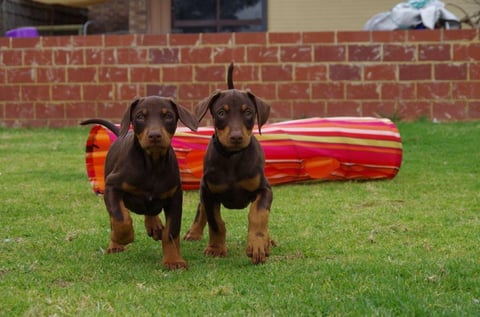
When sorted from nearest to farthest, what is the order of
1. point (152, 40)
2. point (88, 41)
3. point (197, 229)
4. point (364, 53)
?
point (197, 229) < point (364, 53) < point (152, 40) < point (88, 41)

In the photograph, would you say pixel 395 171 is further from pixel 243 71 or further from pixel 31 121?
pixel 31 121

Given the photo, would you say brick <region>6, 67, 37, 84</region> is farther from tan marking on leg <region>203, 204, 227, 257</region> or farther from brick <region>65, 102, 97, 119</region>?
tan marking on leg <region>203, 204, 227, 257</region>

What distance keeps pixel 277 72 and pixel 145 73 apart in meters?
2.22

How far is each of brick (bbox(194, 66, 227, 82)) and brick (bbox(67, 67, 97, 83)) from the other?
1761mm

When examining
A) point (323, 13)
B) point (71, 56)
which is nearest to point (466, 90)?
point (323, 13)

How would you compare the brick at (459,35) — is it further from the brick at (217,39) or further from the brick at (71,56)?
the brick at (71,56)

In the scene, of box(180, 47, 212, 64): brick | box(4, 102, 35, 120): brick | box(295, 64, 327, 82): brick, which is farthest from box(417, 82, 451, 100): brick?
box(4, 102, 35, 120): brick

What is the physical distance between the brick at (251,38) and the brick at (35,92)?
11.2 ft

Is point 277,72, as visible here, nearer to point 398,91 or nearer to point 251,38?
point 251,38

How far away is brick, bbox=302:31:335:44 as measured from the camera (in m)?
13.2

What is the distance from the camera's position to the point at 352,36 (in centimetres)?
1315

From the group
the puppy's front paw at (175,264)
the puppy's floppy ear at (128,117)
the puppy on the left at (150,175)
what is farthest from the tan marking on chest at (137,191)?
the puppy's front paw at (175,264)

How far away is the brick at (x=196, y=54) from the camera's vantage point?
44.4 ft

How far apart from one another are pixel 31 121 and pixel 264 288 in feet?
35.6
